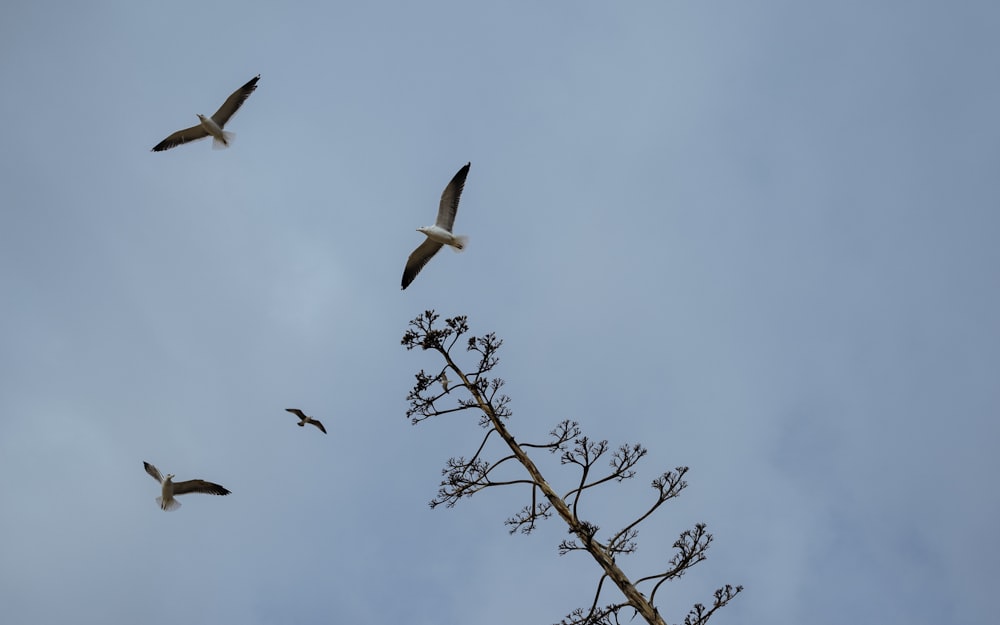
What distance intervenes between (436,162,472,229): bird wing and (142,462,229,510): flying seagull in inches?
274

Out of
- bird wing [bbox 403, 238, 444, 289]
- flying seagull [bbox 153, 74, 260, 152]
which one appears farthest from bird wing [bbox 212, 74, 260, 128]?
bird wing [bbox 403, 238, 444, 289]

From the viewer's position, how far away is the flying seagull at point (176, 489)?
1750 centimetres

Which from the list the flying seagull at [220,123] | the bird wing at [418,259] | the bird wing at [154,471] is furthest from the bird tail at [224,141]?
the bird wing at [154,471]

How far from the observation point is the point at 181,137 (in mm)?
22656

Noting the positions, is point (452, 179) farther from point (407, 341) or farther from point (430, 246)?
point (407, 341)

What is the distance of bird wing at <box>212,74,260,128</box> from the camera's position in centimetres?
2194

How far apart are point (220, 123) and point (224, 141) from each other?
478 millimetres

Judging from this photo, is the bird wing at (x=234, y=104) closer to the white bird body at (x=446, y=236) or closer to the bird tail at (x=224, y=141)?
the bird tail at (x=224, y=141)

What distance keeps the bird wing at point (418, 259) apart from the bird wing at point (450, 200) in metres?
0.68

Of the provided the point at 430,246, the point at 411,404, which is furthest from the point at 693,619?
the point at 430,246

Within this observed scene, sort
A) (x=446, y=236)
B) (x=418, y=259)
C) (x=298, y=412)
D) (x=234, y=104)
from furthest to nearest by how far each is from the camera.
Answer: (x=234, y=104)
(x=418, y=259)
(x=446, y=236)
(x=298, y=412)

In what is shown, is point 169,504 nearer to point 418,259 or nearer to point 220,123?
point 418,259

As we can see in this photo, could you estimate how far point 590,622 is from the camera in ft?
35.4

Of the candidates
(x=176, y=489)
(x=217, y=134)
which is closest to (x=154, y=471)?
(x=176, y=489)
